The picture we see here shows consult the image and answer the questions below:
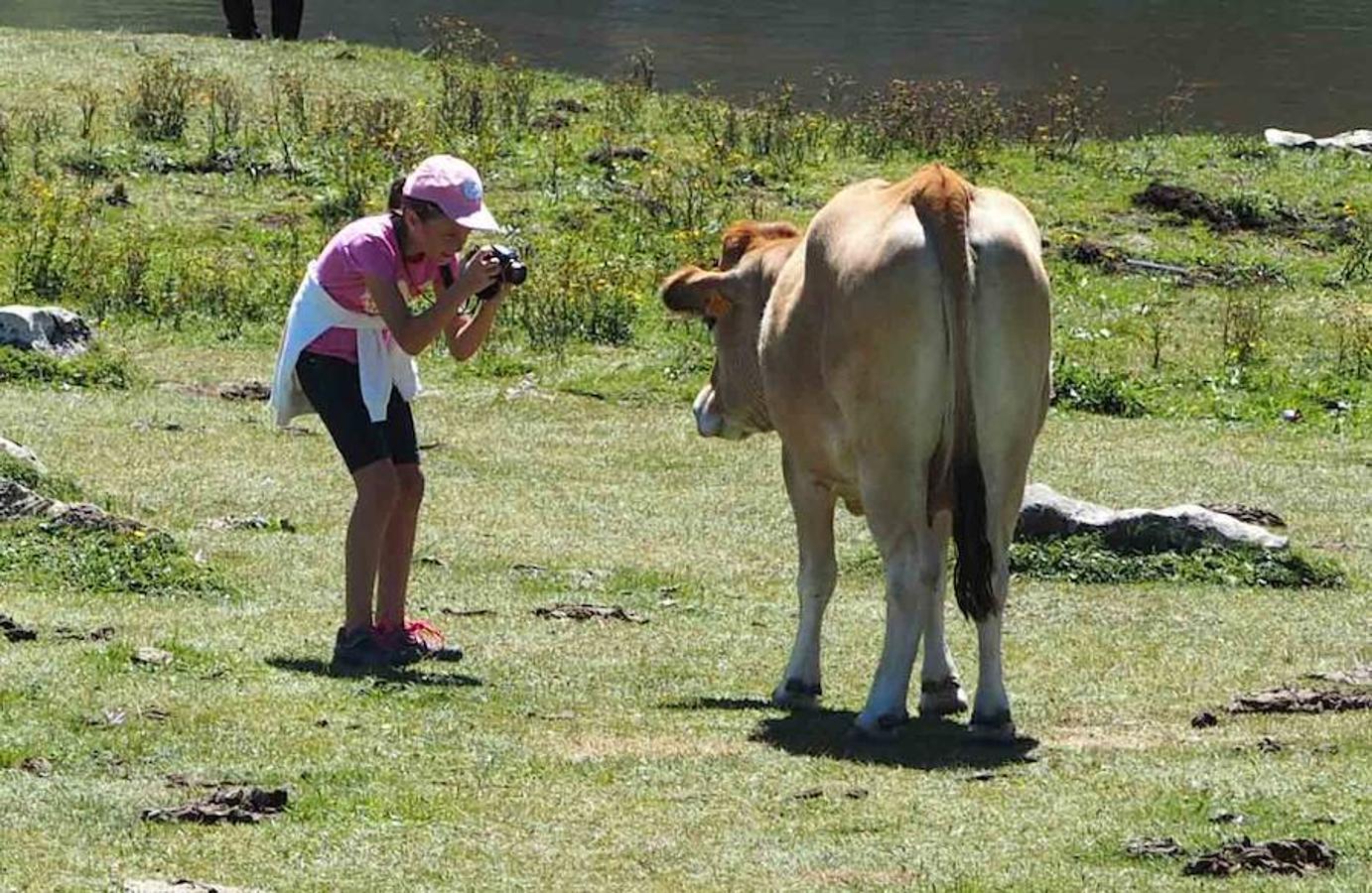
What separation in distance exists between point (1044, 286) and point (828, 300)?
0.73m

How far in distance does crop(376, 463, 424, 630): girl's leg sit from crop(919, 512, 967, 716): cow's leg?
2.04 m

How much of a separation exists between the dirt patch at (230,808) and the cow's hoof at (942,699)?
107 inches

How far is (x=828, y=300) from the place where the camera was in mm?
9266

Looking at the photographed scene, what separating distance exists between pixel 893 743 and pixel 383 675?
2.01 metres

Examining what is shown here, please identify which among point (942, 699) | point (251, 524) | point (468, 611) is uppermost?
point (942, 699)

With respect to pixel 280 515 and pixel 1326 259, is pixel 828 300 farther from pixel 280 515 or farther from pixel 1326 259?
pixel 1326 259

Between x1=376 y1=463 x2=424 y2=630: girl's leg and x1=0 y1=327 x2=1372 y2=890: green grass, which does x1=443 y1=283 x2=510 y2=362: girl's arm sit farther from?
x1=0 y1=327 x2=1372 y2=890: green grass

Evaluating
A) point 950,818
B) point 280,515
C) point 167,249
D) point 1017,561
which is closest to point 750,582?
point 1017,561

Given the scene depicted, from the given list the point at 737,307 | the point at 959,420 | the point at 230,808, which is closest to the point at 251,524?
the point at 737,307

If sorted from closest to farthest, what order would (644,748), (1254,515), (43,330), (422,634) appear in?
(644,748) → (422,634) → (1254,515) → (43,330)

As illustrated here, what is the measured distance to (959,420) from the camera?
884 centimetres

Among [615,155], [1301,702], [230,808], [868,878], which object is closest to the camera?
[868,878]

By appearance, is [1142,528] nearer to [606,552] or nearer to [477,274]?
[606,552]

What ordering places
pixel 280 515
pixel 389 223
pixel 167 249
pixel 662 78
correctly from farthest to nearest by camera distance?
pixel 662 78 → pixel 167 249 → pixel 280 515 → pixel 389 223
